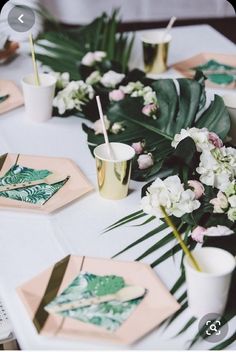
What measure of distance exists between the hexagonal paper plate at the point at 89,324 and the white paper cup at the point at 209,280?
0.04m

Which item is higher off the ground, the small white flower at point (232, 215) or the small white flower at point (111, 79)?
the small white flower at point (232, 215)

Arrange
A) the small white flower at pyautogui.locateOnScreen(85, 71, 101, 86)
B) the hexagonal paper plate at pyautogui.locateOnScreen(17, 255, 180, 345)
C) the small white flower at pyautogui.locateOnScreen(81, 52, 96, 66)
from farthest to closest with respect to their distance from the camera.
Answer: the small white flower at pyautogui.locateOnScreen(81, 52, 96, 66) → the small white flower at pyautogui.locateOnScreen(85, 71, 101, 86) → the hexagonal paper plate at pyautogui.locateOnScreen(17, 255, 180, 345)

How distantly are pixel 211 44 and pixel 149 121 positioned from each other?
29.1 inches

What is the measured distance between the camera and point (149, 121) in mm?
1428

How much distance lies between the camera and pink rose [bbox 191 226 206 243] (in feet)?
3.53

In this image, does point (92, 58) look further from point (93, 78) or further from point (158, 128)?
point (158, 128)

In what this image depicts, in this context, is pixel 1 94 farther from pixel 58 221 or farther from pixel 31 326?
pixel 31 326

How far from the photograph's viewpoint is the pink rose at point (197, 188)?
116 cm

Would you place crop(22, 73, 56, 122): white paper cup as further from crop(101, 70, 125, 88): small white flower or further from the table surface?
crop(101, 70, 125, 88): small white flower

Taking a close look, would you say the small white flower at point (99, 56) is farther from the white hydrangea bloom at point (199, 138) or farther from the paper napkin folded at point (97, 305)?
the paper napkin folded at point (97, 305)

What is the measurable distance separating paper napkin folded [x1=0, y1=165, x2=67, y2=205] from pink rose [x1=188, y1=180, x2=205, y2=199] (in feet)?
0.89

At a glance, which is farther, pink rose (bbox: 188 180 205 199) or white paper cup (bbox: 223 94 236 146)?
white paper cup (bbox: 223 94 236 146)

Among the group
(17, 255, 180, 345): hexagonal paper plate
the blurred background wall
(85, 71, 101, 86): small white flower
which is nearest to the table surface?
(17, 255, 180, 345): hexagonal paper plate

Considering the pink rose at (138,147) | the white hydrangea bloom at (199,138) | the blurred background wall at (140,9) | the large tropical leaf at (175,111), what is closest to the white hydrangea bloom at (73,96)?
the large tropical leaf at (175,111)
